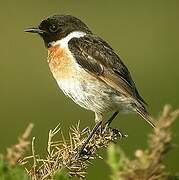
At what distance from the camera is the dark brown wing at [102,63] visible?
4934 millimetres

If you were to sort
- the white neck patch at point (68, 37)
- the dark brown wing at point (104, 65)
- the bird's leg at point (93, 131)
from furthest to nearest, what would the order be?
the white neck patch at point (68, 37) → the dark brown wing at point (104, 65) → the bird's leg at point (93, 131)

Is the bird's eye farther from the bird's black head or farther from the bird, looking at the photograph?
the bird

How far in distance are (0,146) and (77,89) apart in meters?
4.96

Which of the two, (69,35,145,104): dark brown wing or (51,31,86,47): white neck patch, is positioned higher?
(51,31,86,47): white neck patch

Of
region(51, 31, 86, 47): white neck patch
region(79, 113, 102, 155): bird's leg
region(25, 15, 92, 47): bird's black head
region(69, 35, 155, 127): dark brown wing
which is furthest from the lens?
region(25, 15, 92, 47): bird's black head

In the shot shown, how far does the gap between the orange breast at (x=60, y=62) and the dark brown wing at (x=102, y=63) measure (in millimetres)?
70

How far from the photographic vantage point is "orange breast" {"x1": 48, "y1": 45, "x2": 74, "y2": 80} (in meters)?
4.83

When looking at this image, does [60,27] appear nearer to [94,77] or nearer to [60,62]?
[60,62]

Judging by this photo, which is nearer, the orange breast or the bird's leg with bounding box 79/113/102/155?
the bird's leg with bounding box 79/113/102/155

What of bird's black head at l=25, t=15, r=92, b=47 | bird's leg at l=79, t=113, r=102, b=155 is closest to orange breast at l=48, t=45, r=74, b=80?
bird's black head at l=25, t=15, r=92, b=47

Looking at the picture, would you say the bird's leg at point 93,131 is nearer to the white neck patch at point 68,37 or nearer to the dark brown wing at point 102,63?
the dark brown wing at point 102,63

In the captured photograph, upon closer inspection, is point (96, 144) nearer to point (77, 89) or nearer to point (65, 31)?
point (77, 89)

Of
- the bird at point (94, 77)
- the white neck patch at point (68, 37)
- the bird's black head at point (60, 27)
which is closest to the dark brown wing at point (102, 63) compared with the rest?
the bird at point (94, 77)

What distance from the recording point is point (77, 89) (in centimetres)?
472
